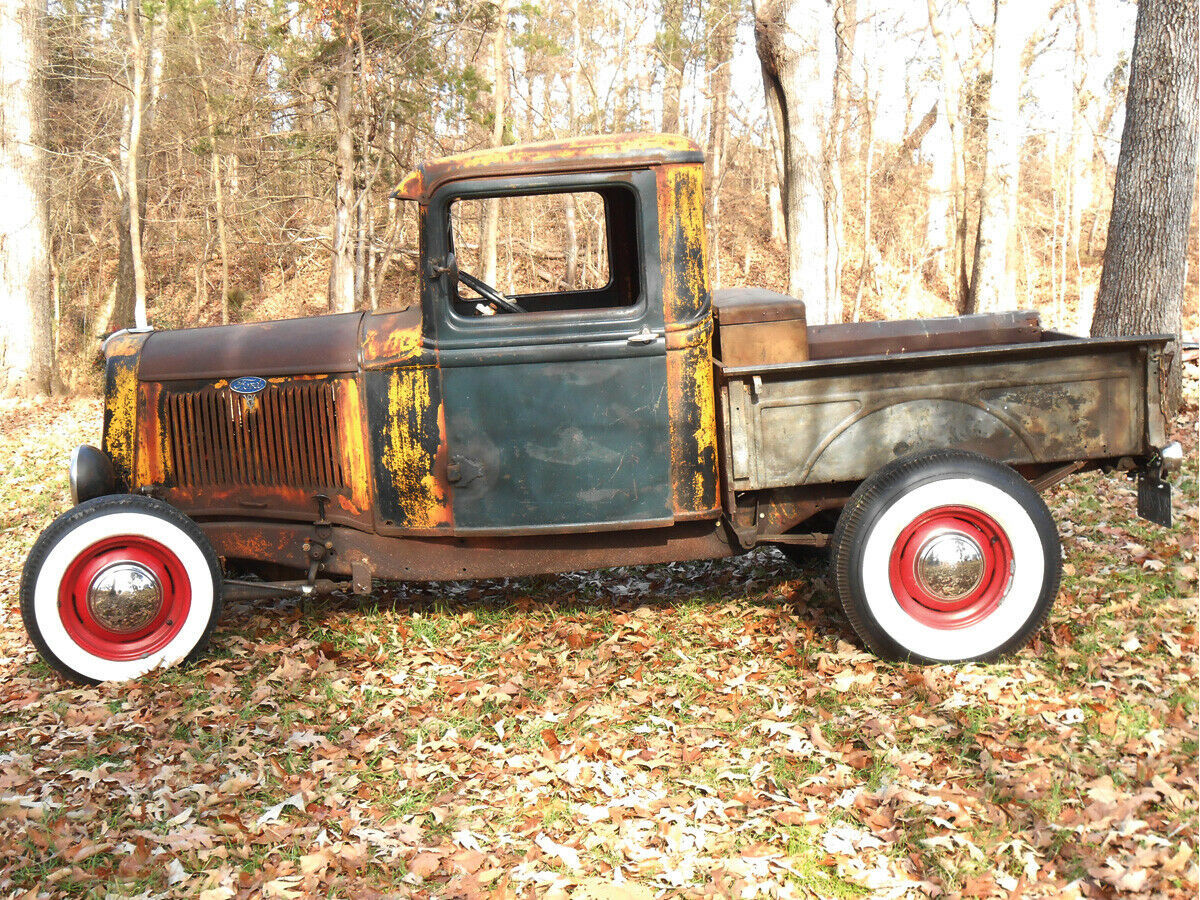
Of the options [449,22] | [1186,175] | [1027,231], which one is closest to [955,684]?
[1186,175]

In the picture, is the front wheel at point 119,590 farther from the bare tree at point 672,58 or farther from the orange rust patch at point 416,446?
the bare tree at point 672,58

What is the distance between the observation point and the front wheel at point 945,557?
13.2 ft

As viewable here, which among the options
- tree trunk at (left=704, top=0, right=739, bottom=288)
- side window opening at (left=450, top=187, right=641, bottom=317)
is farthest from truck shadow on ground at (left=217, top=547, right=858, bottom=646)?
tree trunk at (left=704, top=0, right=739, bottom=288)

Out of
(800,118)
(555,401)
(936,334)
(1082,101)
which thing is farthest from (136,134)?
(1082,101)

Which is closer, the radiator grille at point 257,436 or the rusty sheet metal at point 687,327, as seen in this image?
the rusty sheet metal at point 687,327

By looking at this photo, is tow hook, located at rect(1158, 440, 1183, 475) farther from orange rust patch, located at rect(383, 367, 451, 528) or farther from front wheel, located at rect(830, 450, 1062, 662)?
orange rust patch, located at rect(383, 367, 451, 528)

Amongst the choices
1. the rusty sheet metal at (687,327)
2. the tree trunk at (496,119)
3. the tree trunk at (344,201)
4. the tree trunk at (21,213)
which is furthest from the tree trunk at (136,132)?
the rusty sheet metal at (687,327)

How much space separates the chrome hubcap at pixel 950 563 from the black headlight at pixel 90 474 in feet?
12.3

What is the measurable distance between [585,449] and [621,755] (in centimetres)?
132

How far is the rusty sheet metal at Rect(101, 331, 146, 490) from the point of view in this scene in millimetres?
4578

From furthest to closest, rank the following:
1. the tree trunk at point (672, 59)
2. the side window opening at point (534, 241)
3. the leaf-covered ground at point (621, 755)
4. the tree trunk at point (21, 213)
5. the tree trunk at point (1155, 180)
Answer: the tree trunk at point (672, 59) < the side window opening at point (534, 241) < the tree trunk at point (21, 213) < the tree trunk at point (1155, 180) < the leaf-covered ground at point (621, 755)

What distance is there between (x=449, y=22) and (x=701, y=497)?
11.4 m

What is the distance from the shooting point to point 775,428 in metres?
4.13

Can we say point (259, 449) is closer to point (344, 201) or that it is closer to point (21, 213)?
point (344, 201)
